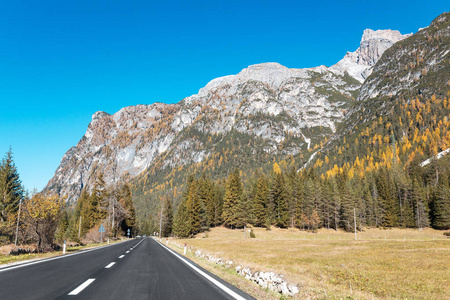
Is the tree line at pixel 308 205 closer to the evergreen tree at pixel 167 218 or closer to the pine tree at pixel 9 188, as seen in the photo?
the evergreen tree at pixel 167 218

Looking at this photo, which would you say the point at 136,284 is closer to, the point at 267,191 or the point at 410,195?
the point at 267,191

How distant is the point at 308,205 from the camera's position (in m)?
76.4

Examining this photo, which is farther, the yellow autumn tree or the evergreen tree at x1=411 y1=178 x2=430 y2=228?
the evergreen tree at x1=411 y1=178 x2=430 y2=228

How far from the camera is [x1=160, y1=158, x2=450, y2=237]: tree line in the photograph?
71.2 meters

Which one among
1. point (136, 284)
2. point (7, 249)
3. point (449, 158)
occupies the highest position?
point (449, 158)

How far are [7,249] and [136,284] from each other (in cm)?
1800

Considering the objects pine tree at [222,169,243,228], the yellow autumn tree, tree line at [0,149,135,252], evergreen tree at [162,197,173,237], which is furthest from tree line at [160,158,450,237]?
the yellow autumn tree

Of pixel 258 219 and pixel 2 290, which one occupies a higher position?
pixel 2 290

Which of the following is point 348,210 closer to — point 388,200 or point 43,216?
point 388,200

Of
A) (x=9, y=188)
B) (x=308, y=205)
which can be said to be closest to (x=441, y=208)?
(x=308, y=205)

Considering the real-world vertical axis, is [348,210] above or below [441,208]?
below

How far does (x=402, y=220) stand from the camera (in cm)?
8188

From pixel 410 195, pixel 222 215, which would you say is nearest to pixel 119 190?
pixel 222 215

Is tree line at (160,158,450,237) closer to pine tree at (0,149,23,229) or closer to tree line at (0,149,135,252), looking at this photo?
tree line at (0,149,135,252)
